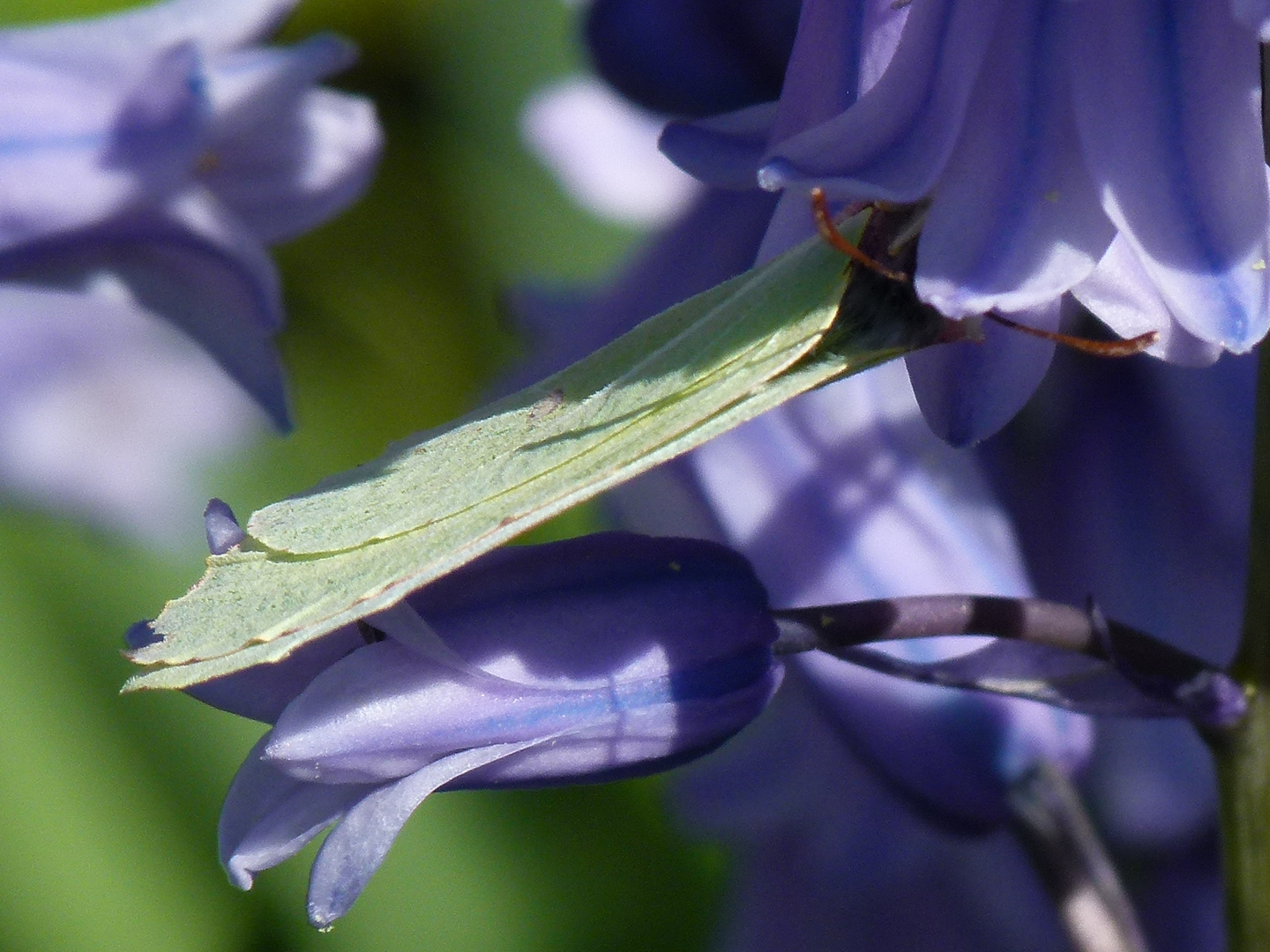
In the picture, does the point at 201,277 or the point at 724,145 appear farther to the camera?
the point at 201,277

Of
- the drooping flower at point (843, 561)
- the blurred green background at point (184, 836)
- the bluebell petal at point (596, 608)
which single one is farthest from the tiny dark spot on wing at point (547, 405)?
the blurred green background at point (184, 836)

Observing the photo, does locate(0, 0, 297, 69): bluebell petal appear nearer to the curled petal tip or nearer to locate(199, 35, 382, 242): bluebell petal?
locate(199, 35, 382, 242): bluebell petal

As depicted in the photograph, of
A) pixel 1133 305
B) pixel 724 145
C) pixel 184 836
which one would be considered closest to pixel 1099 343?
pixel 1133 305

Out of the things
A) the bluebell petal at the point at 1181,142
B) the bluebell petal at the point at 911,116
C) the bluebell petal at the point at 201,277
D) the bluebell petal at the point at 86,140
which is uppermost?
the bluebell petal at the point at 86,140

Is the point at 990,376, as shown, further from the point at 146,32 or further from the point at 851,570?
the point at 146,32

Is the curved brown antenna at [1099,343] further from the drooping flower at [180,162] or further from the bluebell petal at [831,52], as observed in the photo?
the drooping flower at [180,162]

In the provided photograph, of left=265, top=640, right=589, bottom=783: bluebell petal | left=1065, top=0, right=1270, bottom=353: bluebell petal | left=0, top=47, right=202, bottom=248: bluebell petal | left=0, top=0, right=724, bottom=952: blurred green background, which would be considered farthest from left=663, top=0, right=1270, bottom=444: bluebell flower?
left=0, top=0, right=724, bottom=952: blurred green background

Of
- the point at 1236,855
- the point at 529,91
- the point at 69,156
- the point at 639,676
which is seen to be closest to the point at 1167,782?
the point at 1236,855

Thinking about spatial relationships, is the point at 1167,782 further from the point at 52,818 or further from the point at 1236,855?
the point at 52,818
